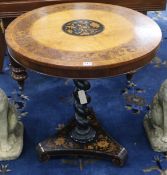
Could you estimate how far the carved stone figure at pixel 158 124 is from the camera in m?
1.54

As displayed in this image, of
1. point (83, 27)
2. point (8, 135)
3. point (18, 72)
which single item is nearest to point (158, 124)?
point (83, 27)

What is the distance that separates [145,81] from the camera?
221 cm

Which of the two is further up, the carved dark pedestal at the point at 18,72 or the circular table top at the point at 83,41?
the circular table top at the point at 83,41

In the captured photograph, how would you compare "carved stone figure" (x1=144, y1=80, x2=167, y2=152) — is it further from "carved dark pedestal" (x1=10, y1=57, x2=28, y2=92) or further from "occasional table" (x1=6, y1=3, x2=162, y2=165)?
"carved dark pedestal" (x1=10, y1=57, x2=28, y2=92)

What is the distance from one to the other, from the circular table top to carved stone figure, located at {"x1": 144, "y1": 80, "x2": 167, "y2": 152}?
0.38 metres

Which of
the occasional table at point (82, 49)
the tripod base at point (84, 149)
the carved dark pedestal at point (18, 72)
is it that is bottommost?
the tripod base at point (84, 149)

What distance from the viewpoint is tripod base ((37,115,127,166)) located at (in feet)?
4.97

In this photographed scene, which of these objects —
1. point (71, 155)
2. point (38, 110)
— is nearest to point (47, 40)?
point (71, 155)

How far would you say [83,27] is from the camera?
1.35m

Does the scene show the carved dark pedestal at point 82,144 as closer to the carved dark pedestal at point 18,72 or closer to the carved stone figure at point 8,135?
the carved stone figure at point 8,135

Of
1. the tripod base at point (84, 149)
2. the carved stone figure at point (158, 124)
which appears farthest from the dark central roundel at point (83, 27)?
the tripod base at point (84, 149)

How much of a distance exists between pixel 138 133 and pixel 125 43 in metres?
0.70

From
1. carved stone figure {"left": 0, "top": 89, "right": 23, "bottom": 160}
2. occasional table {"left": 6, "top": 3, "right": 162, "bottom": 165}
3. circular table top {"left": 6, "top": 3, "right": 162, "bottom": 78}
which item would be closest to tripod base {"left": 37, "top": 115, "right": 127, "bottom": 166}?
occasional table {"left": 6, "top": 3, "right": 162, "bottom": 165}

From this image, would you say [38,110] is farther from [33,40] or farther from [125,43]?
[125,43]
